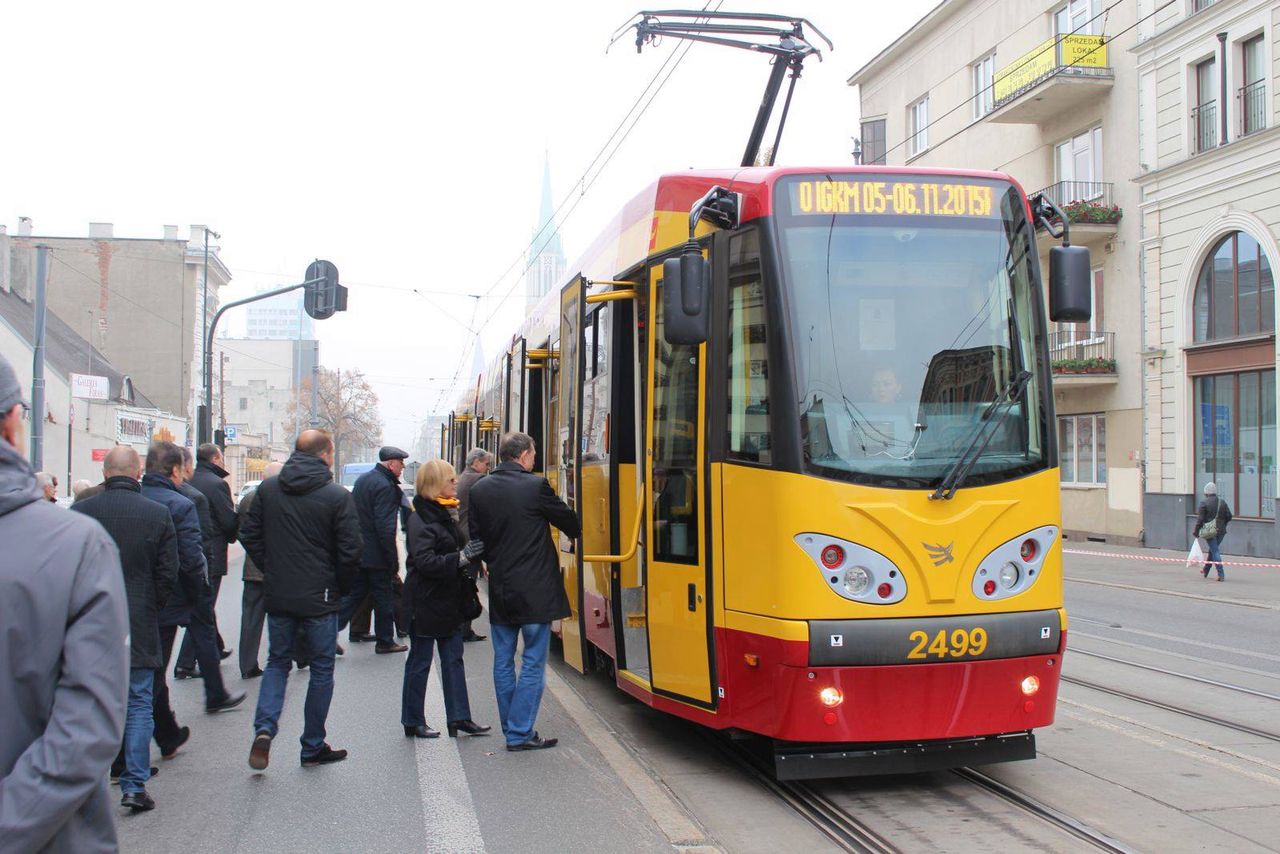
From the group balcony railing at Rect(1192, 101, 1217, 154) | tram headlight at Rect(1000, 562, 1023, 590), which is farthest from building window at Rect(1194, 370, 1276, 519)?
tram headlight at Rect(1000, 562, 1023, 590)

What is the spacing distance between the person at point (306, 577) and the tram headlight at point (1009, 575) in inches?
140

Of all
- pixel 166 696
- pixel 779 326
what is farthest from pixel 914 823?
pixel 166 696

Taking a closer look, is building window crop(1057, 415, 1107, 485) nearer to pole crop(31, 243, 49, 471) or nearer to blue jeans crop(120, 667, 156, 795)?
pole crop(31, 243, 49, 471)

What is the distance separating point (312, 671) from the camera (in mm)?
6699

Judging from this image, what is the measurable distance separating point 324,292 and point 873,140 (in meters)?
22.6

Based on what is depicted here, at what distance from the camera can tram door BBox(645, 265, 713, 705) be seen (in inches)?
251

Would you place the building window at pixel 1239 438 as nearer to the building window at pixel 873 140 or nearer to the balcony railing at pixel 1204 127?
the balcony railing at pixel 1204 127

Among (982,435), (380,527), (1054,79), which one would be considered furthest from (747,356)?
(1054,79)

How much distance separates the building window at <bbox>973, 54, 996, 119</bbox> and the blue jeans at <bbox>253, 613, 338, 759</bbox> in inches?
1172

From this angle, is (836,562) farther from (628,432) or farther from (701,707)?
(628,432)

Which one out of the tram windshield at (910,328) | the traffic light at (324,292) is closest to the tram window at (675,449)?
the tram windshield at (910,328)

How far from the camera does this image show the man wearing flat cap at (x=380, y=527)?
10.6 m

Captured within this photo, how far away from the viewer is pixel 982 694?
19.2ft

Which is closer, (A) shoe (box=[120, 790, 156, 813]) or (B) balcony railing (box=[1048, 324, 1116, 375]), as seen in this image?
(A) shoe (box=[120, 790, 156, 813])
